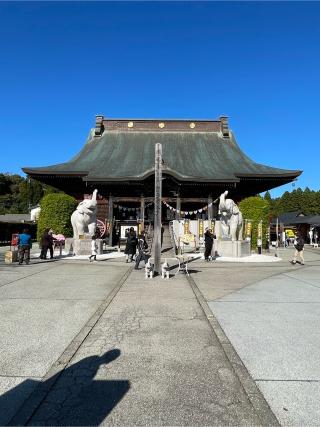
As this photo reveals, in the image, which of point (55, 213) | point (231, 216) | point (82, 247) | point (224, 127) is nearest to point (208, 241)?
point (231, 216)

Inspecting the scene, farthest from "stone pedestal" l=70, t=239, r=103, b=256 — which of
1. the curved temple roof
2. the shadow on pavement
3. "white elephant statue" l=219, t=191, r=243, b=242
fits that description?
the shadow on pavement

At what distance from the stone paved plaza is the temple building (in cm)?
1473

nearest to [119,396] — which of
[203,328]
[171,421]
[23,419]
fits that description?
[171,421]

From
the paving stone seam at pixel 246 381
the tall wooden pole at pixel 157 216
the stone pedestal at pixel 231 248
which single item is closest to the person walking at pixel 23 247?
the tall wooden pole at pixel 157 216

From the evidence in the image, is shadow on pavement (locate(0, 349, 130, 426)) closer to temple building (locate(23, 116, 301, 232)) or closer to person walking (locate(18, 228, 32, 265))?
person walking (locate(18, 228, 32, 265))

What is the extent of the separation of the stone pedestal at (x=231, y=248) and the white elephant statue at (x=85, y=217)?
6975 mm

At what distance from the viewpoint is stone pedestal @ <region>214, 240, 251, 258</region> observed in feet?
58.9

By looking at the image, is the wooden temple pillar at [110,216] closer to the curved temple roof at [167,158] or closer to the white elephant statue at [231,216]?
the curved temple roof at [167,158]

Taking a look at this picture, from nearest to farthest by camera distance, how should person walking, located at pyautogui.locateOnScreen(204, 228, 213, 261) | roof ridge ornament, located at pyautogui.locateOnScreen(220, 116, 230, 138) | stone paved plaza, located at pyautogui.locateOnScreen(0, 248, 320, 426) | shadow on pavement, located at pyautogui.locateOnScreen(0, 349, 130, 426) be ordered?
1. shadow on pavement, located at pyautogui.locateOnScreen(0, 349, 130, 426)
2. stone paved plaza, located at pyautogui.locateOnScreen(0, 248, 320, 426)
3. person walking, located at pyautogui.locateOnScreen(204, 228, 213, 261)
4. roof ridge ornament, located at pyautogui.locateOnScreen(220, 116, 230, 138)

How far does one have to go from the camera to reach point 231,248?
18.2m

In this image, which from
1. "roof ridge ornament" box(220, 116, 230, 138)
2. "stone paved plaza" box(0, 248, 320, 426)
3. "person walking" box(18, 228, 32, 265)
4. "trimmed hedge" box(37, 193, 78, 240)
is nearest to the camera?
"stone paved plaza" box(0, 248, 320, 426)

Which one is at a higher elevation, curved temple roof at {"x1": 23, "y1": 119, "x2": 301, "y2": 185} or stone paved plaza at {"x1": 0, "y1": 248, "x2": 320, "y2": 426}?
curved temple roof at {"x1": 23, "y1": 119, "x2": 301, "y2": 185}

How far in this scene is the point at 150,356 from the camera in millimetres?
4031

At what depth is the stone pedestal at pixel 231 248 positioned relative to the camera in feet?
58.9
